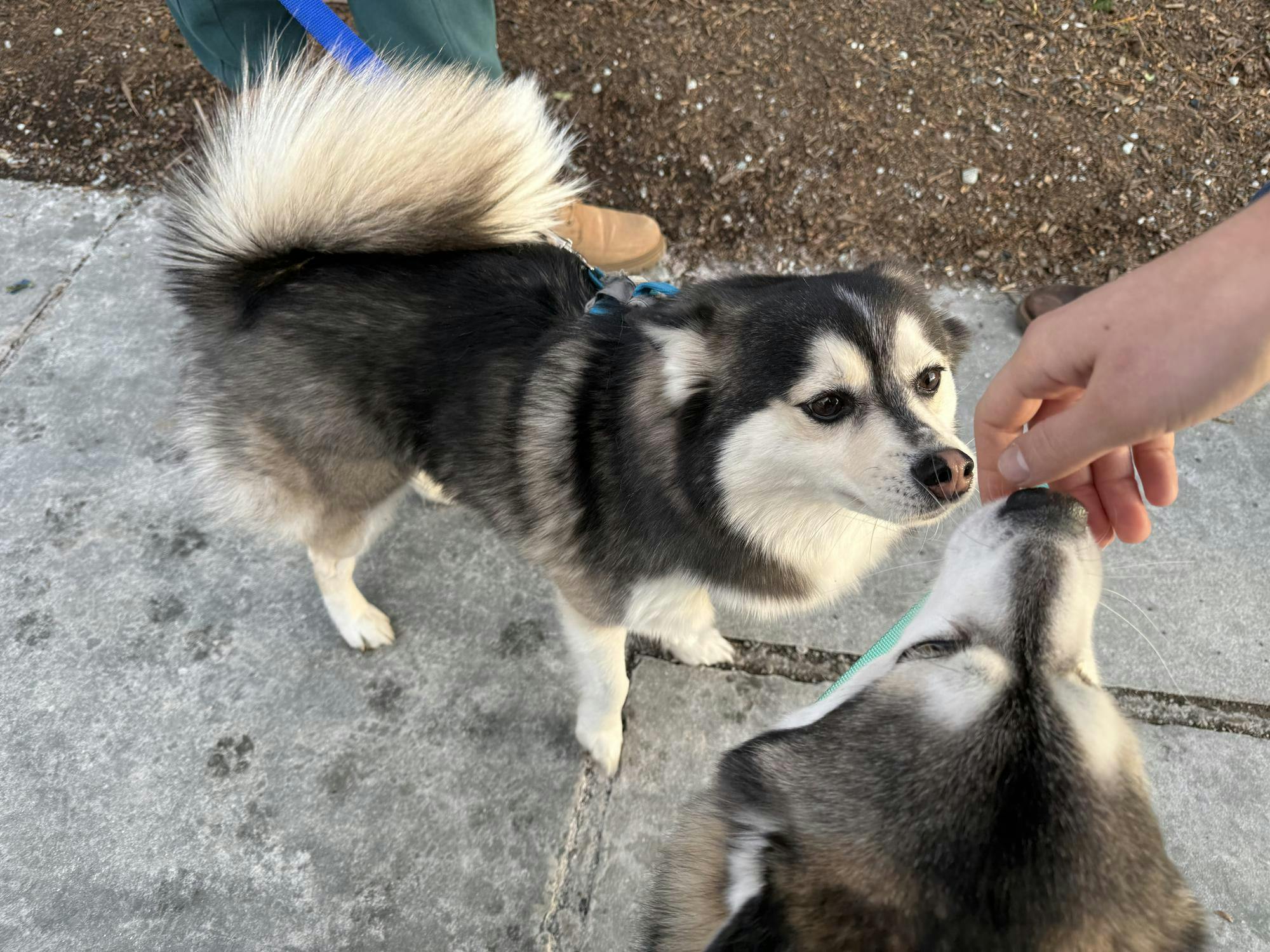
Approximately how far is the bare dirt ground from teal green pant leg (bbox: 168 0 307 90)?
58.0 inches

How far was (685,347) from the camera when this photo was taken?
1.81 metres

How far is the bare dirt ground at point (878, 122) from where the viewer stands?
141 inches

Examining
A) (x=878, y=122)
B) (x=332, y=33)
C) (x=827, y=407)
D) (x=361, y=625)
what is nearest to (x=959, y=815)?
(x=827, y=407)

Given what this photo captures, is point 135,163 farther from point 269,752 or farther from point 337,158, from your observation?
point 269,752

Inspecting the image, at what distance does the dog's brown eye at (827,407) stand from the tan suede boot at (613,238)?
1905 mm

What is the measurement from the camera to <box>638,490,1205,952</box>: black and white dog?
108 centimetres

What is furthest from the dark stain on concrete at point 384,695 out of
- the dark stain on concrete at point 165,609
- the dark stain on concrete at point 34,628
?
the dark stain on concrete at point 34,628

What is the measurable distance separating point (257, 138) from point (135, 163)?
257 centimetres

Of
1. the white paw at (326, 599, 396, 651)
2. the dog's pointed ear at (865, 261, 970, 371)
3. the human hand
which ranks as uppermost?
the human hand

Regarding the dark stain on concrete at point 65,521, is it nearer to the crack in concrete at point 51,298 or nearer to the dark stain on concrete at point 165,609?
the dark stain on concrete at point 165,609

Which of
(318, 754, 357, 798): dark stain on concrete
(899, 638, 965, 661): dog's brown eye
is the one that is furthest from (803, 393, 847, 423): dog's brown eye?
(318, 754, 357, 798): dark stain on concrete

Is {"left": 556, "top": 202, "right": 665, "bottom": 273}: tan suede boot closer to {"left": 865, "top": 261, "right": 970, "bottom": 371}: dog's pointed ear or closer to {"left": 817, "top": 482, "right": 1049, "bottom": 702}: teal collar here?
{"left": 865, "top": 261, "right": 970, "bottom": 371}: dog's pointed ear

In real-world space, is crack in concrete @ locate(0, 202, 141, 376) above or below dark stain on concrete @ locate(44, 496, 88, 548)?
above

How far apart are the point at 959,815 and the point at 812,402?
929mm
